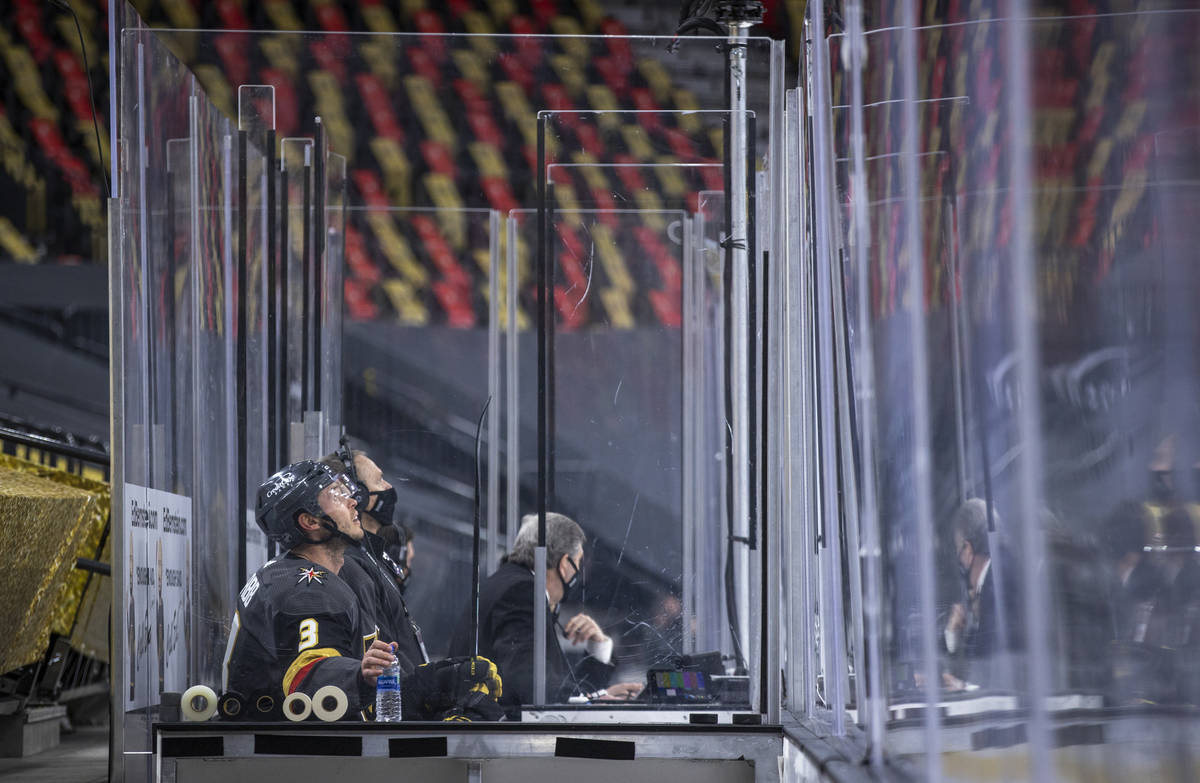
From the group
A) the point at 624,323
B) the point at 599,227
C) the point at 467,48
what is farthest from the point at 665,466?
the point at 467,48

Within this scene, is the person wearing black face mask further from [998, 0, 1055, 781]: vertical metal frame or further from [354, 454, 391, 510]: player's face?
[998, 0, 1055, 781]: vertical metal frame

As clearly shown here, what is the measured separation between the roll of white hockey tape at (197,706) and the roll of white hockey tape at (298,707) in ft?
0.49

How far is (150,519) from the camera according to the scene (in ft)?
8.00

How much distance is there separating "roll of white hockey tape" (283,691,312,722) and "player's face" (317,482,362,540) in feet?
1.18

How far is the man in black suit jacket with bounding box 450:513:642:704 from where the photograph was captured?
2574 mm

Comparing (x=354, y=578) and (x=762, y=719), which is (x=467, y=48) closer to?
(x=354, y=578)

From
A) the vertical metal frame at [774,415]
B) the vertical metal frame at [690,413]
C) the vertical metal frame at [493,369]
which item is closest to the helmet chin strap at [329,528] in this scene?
the vertical metal frame at [493,369]

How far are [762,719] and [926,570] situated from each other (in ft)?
4.43

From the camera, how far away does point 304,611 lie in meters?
2.46

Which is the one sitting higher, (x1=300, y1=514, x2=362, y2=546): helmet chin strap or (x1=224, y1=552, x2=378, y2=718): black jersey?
(x1=300, y1=514, x2=362, y2=546): helmet chin strap

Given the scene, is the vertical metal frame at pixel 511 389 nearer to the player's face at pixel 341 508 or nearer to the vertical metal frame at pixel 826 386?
the player's face at pixel 341 508

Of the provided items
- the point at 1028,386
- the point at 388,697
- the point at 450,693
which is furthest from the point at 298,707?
the point at 1028,386

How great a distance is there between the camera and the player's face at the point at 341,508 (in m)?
2.63

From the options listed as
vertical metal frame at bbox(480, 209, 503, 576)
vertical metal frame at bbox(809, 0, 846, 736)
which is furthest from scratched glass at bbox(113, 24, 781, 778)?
vertical metal frame at bbox(809, 0, 846, 736)
